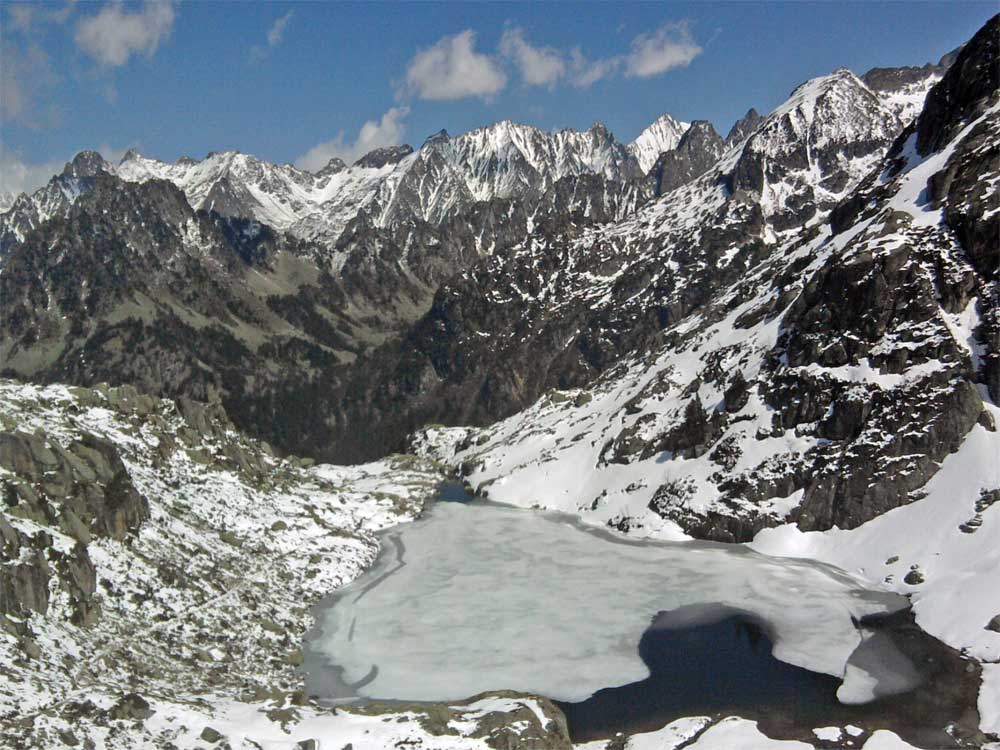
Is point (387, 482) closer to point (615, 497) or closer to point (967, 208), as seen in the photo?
point (615, 497)

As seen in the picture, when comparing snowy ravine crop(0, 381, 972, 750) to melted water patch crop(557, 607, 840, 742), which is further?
melted water patch crop(557, 607, 840, 742)

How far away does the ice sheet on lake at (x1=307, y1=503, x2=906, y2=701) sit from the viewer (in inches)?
2265

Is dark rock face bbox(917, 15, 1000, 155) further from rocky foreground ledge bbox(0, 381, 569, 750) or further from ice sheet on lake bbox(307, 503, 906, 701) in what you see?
rocky foreground ledge bbox(0, 381, 569, 750)

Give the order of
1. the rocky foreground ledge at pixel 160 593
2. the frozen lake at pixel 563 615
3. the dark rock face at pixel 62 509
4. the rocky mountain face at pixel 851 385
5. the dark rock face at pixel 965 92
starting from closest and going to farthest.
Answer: the rocky foreground ledge at pixel 160 593
the dark rock face at pixel 62 509
the frozen lake at pixel 563 615
the rocky mountain face at pixel 851 385
the dark rock face at pixel 965 92

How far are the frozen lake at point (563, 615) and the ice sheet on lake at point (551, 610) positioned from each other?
15cm

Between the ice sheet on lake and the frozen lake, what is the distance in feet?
0.48

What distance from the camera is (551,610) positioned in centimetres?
6962

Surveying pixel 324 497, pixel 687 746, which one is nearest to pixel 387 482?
pixel 324 497

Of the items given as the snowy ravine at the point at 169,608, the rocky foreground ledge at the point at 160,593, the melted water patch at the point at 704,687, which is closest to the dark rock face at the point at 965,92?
the melted water patch at the point at 704,687

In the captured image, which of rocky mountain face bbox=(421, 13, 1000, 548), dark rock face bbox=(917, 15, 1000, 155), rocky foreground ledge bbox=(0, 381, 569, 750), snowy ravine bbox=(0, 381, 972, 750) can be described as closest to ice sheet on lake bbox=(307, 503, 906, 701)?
snowy ravine bbox=(0, 381, 972, 750)

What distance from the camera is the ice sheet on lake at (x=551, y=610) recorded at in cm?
5753

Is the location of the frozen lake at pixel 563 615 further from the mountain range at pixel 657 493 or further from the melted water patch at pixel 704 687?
the mountain range at pixel 657 493

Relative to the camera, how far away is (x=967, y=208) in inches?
3469

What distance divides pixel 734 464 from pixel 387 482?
69.1 m
